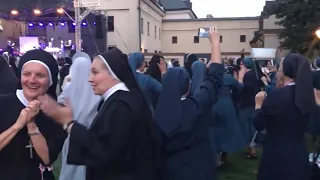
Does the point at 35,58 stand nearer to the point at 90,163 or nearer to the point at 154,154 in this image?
the point at 90,163

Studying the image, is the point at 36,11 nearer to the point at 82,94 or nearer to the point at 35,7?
the point at 35,7

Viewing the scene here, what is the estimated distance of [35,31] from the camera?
3150 cm

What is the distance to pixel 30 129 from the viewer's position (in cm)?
230

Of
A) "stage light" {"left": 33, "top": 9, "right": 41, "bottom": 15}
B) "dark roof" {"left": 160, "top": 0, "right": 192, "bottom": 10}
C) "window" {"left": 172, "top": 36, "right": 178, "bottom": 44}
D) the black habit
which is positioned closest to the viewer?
the black habit

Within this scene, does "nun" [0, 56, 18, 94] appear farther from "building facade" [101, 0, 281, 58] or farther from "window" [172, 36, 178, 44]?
"window" [172, 36, 178, 44]

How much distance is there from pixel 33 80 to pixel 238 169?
5.33 meters

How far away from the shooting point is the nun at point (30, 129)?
7.51 ft

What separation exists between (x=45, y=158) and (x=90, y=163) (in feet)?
1.19

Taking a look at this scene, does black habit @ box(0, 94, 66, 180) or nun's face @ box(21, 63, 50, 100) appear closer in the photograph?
black habit @ box(0, 94, 66, 180)

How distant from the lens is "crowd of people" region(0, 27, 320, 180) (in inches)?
88.9

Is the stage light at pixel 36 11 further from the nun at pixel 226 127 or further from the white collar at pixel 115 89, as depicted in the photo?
the white collar at pixel 115 89

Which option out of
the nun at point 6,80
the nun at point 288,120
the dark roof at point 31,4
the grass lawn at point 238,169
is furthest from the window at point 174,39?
the nun at point 288,120

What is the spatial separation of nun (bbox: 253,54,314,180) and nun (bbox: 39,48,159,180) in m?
1.48

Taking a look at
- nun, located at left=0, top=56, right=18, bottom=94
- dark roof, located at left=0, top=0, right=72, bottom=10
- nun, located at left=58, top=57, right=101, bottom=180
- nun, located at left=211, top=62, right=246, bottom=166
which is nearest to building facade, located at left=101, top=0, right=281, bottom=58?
dark roof, located at left=0, top=0, right=72, bottom=10
